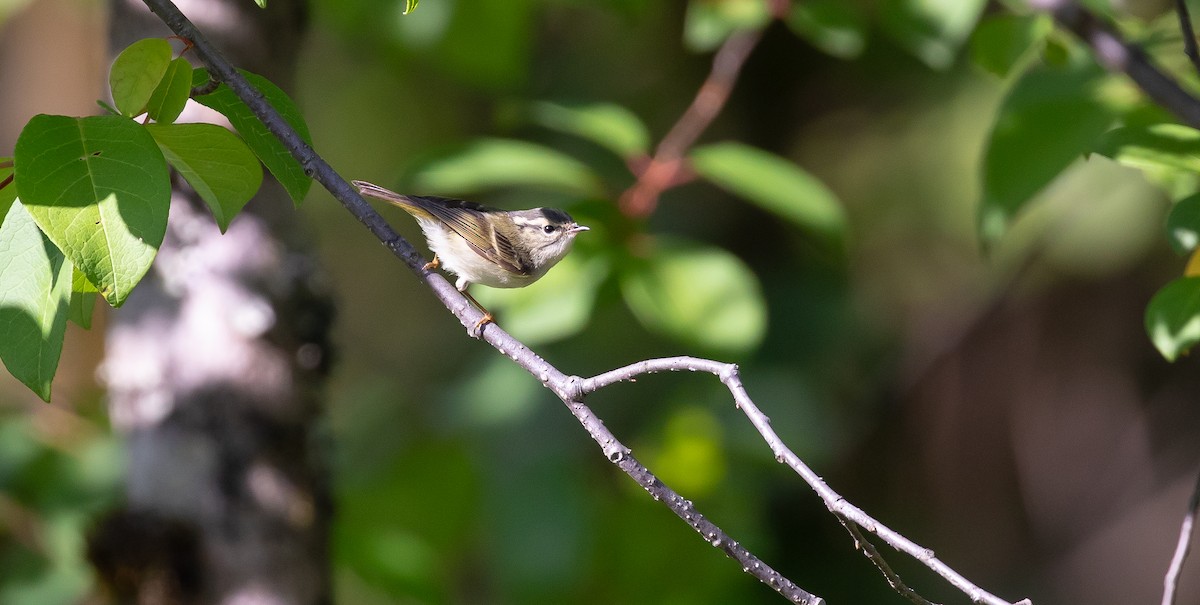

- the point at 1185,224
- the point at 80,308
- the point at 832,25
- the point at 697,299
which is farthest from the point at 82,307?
the point at 832,25

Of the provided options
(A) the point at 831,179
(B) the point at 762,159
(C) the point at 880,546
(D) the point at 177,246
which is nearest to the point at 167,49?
(D) the point at 177,246

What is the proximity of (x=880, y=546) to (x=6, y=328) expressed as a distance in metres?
5.36

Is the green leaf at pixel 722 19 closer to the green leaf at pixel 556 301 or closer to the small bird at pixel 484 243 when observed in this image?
the small bird at pixel 484 243

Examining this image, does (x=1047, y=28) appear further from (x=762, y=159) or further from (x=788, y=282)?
(x=788, y=282)

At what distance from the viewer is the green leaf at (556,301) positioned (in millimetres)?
2826

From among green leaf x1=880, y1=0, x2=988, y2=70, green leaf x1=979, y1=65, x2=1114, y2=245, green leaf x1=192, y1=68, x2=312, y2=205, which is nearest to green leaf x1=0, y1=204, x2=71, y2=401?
green leaf x1=192, y1=68, x2=312, y2=205

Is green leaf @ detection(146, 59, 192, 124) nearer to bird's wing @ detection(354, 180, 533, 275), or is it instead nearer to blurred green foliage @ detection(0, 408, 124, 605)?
bird's wing @ detection(354, 180, 533, 275)

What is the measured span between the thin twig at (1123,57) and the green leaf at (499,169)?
135cm

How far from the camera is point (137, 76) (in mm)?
1462

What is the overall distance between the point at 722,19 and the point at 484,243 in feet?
3.50

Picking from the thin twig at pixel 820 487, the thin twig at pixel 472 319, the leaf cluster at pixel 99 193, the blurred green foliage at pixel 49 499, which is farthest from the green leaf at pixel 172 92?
the blurred green foliage at pixel 49 499

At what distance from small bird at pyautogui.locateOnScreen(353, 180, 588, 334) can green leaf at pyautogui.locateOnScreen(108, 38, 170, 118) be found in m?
1.40

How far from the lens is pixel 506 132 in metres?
6.44

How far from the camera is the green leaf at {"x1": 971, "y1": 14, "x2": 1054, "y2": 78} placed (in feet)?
8.23
